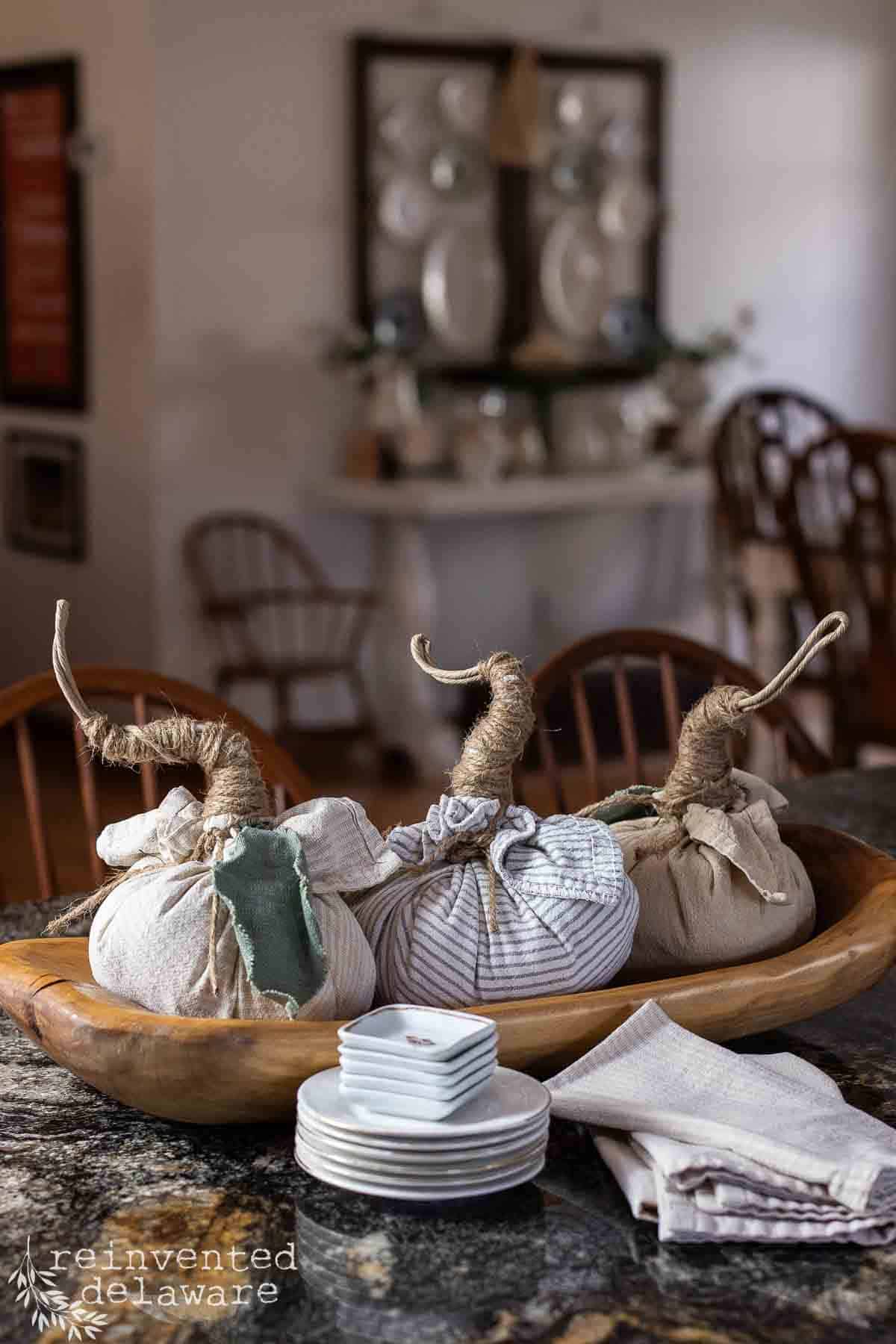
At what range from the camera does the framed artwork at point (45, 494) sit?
5488 mm

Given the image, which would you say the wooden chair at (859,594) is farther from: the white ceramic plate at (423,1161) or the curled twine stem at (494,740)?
the white ceramic plate at (423,1161)

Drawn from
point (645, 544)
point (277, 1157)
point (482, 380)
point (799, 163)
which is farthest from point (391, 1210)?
point (799, 163)

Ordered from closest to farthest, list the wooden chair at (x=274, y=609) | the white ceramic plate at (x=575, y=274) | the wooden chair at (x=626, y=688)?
the wooden chair at (x=626, y=688) < the wooden chair at (x=274, y=609) < the white ceramic plate at (x=575, y=274)

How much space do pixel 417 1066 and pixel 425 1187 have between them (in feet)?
0.20

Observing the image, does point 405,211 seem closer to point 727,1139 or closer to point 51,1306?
point 727,1139

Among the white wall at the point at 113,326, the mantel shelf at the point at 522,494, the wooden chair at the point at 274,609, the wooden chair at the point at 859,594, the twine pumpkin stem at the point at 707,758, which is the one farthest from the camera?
the mantel shelf at the point at 522,494

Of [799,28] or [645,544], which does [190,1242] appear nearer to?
[645,544]

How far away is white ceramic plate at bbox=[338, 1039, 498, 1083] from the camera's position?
94 centimetres

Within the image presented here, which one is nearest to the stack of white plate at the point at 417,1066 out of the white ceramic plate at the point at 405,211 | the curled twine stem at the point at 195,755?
the curled twine stem at the point at 195,755

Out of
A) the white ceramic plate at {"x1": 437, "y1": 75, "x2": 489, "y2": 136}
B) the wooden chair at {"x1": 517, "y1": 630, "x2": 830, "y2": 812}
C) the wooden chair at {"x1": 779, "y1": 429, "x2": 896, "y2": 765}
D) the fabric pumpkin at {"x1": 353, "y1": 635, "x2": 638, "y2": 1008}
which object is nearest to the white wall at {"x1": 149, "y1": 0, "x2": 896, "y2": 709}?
the white ceramic plate at {"x1": 437, "y1": 75, "x2": 489, "y2": 136}

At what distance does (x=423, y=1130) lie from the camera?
94 centimetres

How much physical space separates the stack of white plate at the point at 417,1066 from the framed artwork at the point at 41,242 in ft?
15.3

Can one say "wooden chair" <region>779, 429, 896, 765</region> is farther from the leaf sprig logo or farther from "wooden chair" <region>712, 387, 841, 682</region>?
the leaf sprig logo

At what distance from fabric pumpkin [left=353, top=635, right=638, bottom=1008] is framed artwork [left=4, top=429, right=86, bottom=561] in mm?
4499
